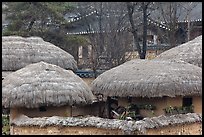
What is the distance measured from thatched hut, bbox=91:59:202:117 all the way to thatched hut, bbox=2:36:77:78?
2.83 m

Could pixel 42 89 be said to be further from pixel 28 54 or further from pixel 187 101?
pixel 187 101

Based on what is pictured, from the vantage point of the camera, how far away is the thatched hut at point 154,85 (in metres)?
16.5

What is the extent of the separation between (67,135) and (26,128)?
1402 mm

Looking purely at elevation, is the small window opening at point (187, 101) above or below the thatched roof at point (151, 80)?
below

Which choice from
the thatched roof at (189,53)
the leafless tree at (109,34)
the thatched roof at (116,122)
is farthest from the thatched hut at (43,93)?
the leafless tree at (109,34)

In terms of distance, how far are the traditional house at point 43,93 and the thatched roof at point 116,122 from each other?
1.97 feet

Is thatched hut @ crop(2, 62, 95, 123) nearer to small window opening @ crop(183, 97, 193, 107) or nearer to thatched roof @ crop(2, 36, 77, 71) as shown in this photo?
thatched roof @ crop(2, 36, 77, 71)

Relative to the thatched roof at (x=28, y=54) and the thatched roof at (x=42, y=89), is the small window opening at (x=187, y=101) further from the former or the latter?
the thatched roof at (x=28, y=54)

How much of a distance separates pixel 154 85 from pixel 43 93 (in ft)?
10.4

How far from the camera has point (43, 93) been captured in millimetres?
15875

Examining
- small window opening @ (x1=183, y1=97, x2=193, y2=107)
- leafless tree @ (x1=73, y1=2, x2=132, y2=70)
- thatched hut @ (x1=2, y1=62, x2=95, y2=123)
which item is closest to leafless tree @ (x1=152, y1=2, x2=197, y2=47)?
leafless tree @ (x1=73, y1=2, x2=132, y2=70)

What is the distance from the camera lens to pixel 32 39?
20609mm

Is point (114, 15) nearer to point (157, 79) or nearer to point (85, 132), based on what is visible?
point (157, 79)

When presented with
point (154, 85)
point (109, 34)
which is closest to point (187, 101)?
point (154, 85)
